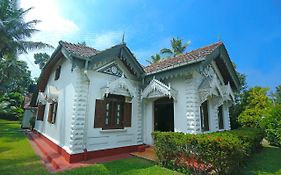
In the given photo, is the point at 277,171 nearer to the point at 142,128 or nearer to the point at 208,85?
the point at 208,85

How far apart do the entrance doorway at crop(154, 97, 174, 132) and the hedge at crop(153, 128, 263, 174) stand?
359cm

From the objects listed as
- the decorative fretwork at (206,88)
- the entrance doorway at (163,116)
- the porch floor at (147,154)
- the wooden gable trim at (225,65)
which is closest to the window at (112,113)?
the porch floor at (147,154)

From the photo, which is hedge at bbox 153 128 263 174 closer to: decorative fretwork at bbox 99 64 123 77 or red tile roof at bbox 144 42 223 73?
red tile roof at bbox 144 42 223 73

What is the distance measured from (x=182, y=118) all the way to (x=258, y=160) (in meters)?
4.07

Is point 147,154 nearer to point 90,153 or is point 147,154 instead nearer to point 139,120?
point 139,120

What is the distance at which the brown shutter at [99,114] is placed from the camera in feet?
27.3

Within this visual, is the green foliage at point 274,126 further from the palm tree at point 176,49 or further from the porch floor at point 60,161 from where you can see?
the palm tree at point 176,49

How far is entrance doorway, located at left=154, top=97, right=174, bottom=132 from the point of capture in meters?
10.7

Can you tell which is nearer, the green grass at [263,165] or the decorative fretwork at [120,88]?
the green grass at [263,165]

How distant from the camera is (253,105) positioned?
19031 mm

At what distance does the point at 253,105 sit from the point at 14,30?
25.3 metres

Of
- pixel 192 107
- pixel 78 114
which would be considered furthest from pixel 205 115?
pixel 78 114

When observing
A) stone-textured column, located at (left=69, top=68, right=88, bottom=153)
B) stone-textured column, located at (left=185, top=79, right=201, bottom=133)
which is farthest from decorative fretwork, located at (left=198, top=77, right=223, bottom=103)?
stone-textured column, located at (left=69, top=68, right=88, bottom=153)

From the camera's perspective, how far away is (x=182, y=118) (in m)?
8.55
